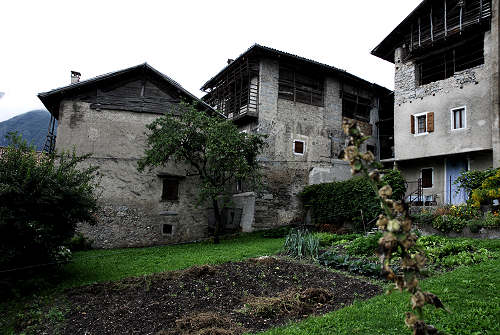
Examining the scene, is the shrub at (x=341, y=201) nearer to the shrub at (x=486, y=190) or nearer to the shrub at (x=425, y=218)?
the shrub at (x=425, y=218)

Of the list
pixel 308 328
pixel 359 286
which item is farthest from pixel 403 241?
pixel 359 286

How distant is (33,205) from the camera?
796 cm

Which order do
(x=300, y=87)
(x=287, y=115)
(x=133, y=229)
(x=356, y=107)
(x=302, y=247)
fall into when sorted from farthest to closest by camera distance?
(x=356, y=107) < (x=300, y=87) < (x=287, y=115) < (x=133, y=229) < (x=302, y=247)

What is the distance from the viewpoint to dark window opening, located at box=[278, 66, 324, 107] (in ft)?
70.2

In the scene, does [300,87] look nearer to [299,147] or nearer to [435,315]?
[299,147]

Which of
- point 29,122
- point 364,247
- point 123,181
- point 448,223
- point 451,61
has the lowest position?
point 364,247

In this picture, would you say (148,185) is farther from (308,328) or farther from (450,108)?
(450,108)

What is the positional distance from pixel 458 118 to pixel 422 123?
203 cm

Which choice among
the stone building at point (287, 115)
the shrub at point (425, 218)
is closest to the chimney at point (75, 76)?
the stone building at point (287, 115)

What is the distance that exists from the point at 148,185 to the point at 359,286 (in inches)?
505

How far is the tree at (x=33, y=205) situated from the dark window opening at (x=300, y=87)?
49.2ft

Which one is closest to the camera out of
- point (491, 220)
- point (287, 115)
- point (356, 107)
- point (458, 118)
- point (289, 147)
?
point (491, 220)

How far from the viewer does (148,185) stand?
1703 centimetres

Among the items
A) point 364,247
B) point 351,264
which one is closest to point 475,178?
point 364,247
